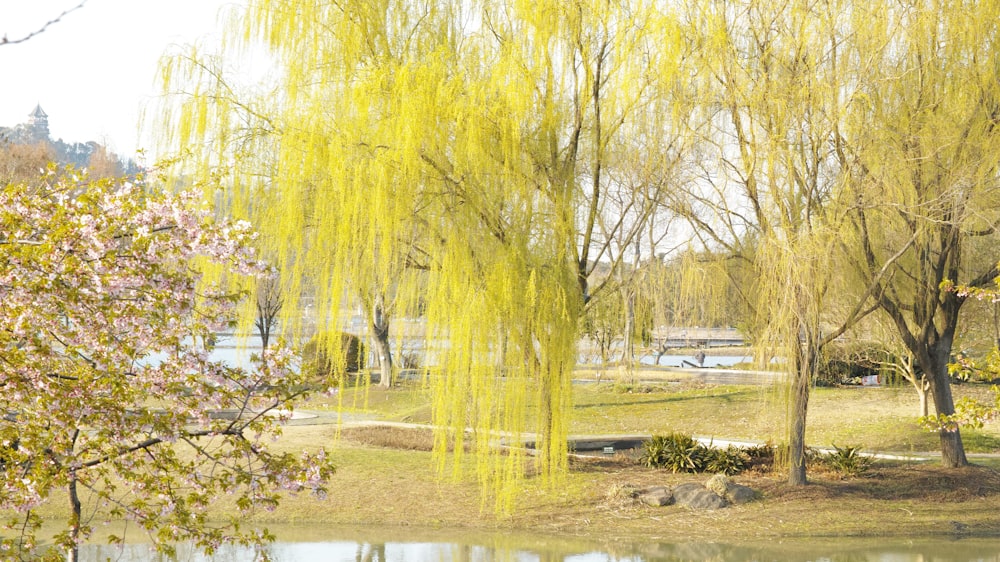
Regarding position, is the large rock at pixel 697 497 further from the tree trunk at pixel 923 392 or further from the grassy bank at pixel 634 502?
the tree trunk at pixel 923 392

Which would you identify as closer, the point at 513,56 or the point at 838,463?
the point at 513,56

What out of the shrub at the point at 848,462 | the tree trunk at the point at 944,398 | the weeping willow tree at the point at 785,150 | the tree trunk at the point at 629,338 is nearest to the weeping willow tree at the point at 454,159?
the weeping willow tree at the point at 785,150

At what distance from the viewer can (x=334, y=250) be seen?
1110cm

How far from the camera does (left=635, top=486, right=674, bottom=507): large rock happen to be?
1196 cm

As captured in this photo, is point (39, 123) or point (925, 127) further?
point (39, 123)

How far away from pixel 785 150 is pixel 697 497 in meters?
4.42

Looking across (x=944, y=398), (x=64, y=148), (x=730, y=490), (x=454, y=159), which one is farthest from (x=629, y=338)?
(x=64, y=148)

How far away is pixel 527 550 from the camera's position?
1029cm

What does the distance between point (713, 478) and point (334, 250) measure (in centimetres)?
561

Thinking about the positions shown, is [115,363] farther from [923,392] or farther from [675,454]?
[923,392]

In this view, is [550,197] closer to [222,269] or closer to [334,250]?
[334,250]

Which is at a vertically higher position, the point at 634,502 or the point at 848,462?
the point at 848,462

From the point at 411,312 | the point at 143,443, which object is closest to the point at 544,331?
the point at 411,312

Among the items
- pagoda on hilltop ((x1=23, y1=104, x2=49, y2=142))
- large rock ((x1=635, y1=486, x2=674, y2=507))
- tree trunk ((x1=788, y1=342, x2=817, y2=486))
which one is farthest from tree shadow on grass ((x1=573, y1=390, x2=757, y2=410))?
pagoda on hilltop ((x1=23, y1=104, x2=49, y2=142))
